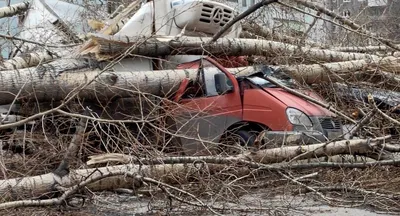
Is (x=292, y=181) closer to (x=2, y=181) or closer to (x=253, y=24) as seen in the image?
(x=2, y=181)

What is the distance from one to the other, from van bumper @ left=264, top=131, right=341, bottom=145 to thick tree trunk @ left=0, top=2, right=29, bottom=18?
5.67 m

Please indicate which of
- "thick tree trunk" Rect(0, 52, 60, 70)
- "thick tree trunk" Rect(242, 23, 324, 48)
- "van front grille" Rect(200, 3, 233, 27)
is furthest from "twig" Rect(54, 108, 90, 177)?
"thick tree trunk" Rect(242, 23, 324, 48)

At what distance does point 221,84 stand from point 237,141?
0.80 m

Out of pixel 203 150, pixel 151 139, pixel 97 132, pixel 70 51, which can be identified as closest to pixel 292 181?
pixel 203 150

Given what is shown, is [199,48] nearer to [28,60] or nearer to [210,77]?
[210,77]

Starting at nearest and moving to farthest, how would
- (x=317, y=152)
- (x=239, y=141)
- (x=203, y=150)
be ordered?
(x=317, y=152) < (x=203, y=150) < (x=239, y=141)

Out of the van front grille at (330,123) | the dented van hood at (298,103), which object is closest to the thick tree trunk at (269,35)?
the dented van hood at (298,103)

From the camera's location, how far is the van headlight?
6.70m

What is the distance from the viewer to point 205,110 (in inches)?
271

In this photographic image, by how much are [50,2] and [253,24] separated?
369 cm

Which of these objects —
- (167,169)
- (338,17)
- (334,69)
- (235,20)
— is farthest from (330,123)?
(338,17)

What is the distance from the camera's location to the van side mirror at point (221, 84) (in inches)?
277

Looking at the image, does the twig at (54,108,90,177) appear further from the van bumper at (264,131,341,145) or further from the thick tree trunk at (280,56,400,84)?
the thick tree trunk at (280,56,400,84)

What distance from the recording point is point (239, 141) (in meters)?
6.62
